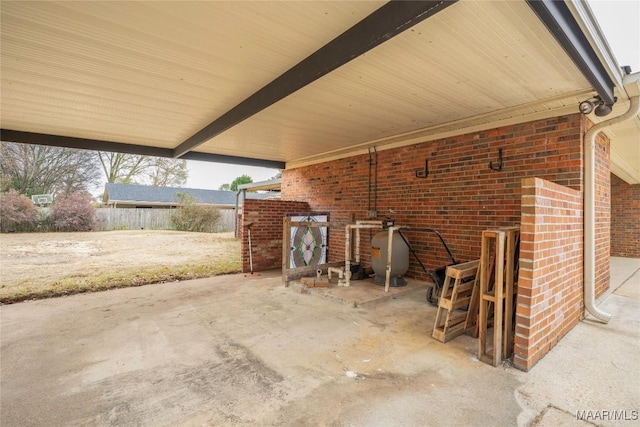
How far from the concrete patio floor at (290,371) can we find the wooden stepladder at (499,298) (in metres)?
0.16

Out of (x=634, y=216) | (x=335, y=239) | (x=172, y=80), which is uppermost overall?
(x=172, y=80)

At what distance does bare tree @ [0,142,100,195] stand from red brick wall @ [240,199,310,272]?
18.7 metres

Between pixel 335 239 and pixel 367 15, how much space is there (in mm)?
5102

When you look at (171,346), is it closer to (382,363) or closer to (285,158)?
(382,363)

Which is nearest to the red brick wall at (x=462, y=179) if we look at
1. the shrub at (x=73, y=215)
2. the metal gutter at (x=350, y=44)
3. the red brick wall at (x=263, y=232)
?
the red brick wall at (x=263, y=232)

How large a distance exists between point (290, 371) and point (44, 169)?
82.2ft

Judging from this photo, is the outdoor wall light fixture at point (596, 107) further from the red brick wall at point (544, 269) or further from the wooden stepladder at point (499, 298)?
the wooden stepladder at point (499, 298)

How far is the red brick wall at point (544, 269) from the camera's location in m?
2.33

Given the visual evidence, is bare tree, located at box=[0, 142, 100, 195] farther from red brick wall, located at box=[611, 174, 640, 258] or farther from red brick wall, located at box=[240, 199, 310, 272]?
red brick wall, located at box=[611, 174, 640, 258]

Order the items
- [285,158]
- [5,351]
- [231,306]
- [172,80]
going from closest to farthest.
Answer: [5,351] → [172,80] → [231,306] → [285,158]

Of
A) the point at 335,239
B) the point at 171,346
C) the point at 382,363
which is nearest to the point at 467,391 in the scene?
the point at 382,363

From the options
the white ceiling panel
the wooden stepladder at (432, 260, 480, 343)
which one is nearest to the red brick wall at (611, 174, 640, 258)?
the white ceiling panel

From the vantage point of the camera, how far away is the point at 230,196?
1077 inches

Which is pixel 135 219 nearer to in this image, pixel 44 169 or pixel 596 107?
pixel 44 169
